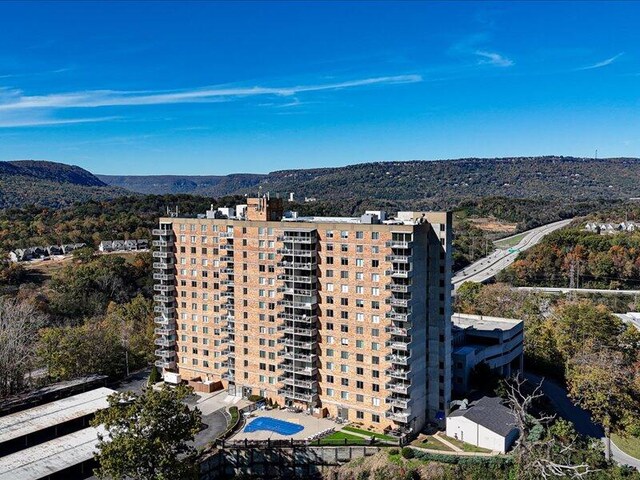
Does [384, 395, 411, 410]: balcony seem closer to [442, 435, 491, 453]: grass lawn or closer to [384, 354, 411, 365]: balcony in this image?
[384, 354, 411, 365]: balcony

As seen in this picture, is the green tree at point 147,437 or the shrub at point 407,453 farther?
the shrub at point 407,453

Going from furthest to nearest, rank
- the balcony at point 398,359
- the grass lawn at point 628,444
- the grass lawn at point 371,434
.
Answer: the grass lawn at point 628,444
the balcony at point 398,359
the grass lawn at point 371,434

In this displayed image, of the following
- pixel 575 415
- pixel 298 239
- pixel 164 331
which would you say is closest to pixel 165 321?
pixel 164 331

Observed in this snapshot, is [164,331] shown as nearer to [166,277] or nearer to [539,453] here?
[166,277]

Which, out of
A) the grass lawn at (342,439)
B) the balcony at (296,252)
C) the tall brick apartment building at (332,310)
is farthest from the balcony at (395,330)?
the balcony at (296,252)

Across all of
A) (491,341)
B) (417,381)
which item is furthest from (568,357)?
(417,381)

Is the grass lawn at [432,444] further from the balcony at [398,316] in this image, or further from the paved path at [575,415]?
the paved path at [575,415]

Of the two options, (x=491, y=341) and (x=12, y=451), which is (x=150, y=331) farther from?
(x=491, y=341)
